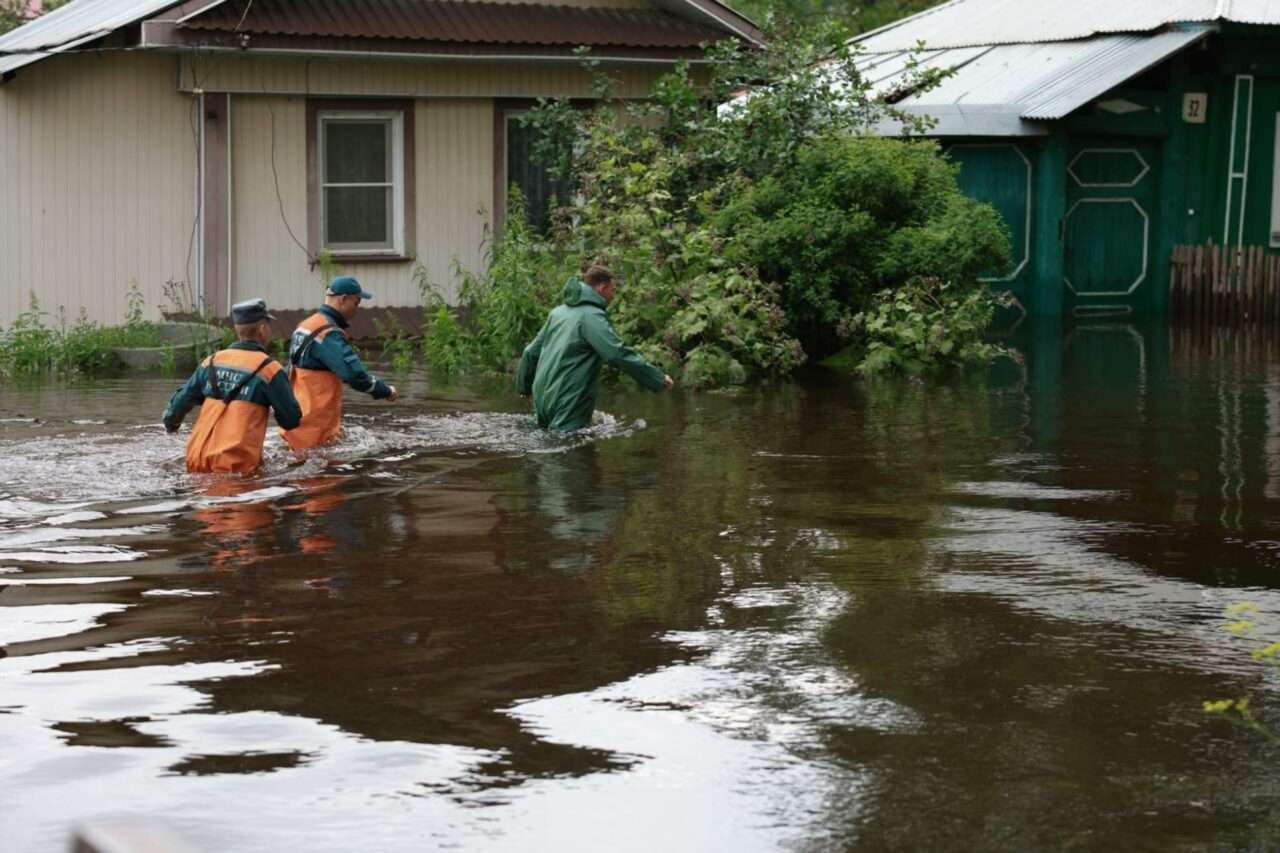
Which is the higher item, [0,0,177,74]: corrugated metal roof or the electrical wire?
[0,0,177,74]: corrugated metal roof

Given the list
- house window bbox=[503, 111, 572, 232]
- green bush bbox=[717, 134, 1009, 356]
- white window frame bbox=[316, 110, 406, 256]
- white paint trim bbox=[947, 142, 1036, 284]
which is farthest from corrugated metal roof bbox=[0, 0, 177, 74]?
white paint trim bbox=[947, 142, 1036, 284]

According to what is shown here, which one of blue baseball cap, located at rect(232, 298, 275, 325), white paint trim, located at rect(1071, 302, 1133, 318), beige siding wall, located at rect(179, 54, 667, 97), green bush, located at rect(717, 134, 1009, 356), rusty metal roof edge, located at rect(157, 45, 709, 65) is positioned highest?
rusty metal roof edge, located at rect(157, 45, 709, 65)

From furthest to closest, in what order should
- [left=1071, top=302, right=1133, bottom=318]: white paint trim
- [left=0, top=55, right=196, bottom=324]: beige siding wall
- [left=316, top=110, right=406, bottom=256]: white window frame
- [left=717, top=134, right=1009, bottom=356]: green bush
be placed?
[left=1071, top=302, right=1133, bottom=318]: white paint trim < [left=316, top=110, right=406, bottom=256]: white window frame < [left=0, top=55, right=196, bottom=324]: beige siding wall < [left=717, top=134, right=1009, bottom=356]: green bush

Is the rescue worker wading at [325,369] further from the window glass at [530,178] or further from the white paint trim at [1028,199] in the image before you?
the white paint trim at [1028,199]

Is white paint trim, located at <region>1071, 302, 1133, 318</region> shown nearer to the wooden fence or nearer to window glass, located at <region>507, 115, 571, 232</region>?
the wooden fence

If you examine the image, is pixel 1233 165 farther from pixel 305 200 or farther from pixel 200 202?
pixel 200 202

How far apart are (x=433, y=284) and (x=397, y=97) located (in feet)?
6.73

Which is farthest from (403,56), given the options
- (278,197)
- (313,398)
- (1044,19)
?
(1044,19)

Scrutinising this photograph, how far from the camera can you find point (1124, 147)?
2508 cm

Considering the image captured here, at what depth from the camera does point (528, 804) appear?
6.16m

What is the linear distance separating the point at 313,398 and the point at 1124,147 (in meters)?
14.8

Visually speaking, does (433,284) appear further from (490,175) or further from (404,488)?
(404,488)

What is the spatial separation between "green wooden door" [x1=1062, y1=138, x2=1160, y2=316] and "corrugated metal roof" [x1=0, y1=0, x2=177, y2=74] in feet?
37.8

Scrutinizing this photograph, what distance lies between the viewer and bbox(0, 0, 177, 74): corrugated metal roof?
18.7 meters
